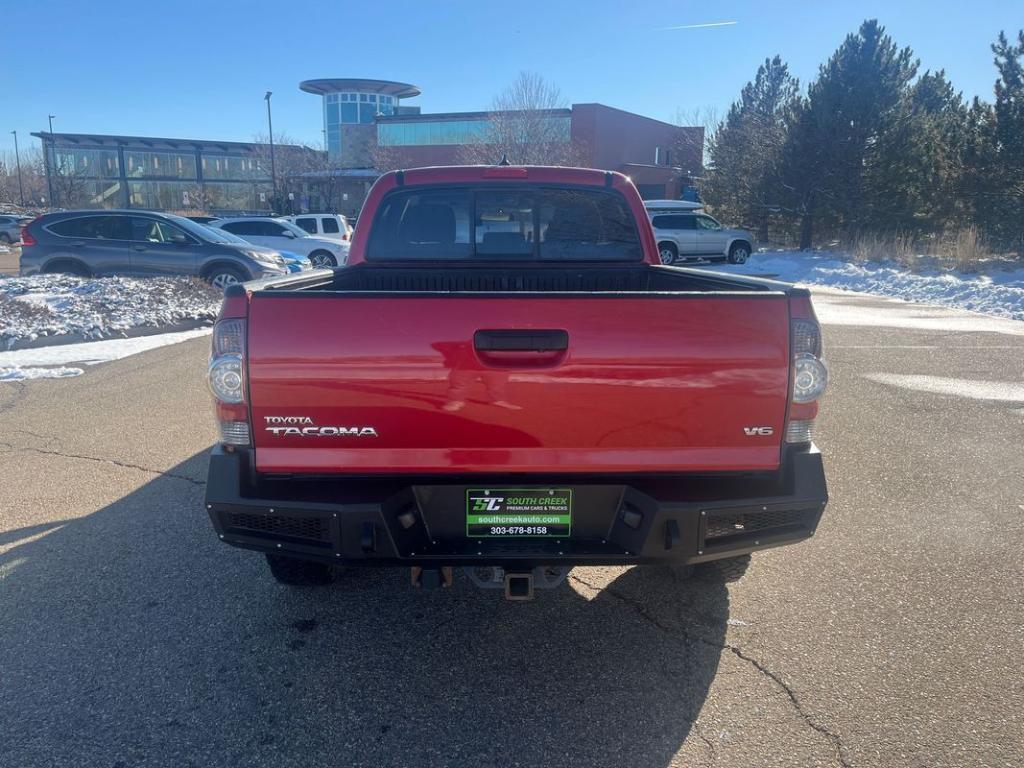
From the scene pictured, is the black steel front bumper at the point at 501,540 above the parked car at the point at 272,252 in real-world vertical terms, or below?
below

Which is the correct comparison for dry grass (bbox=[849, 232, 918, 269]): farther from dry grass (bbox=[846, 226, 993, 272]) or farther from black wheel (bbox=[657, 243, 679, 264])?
black wheel (bbox=[657, 243, 679, 264])

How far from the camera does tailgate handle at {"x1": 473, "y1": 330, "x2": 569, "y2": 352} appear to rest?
2.60 m

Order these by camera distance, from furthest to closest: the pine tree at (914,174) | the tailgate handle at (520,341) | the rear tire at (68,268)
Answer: the pine tree at (914,174)
the rear tire at (68,268)
the tailgate handle at (520,341)

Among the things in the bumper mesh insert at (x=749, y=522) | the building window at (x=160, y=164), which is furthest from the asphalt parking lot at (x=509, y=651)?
the building window at (x=160, y=164)

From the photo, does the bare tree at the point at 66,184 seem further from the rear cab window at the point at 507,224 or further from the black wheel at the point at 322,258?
the rear cab window at the point at 507,224

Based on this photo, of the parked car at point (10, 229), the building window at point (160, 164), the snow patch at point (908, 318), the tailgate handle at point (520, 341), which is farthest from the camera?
the building window at point (160, 164)

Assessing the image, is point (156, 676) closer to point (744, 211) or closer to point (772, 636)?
point (772, 636)

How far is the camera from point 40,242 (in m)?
14.4

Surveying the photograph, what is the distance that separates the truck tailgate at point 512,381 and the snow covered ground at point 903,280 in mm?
14528

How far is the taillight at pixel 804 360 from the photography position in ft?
8.87

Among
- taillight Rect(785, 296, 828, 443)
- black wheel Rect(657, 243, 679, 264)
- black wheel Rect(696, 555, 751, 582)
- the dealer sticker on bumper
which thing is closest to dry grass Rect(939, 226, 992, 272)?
black wheel Rect(657, 243, 679, 264)

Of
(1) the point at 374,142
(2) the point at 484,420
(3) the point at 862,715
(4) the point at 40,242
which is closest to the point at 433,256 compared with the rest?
(2) the point at 484,420

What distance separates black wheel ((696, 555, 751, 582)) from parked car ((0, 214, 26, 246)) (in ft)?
149

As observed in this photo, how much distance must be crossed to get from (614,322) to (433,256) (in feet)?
7.00
